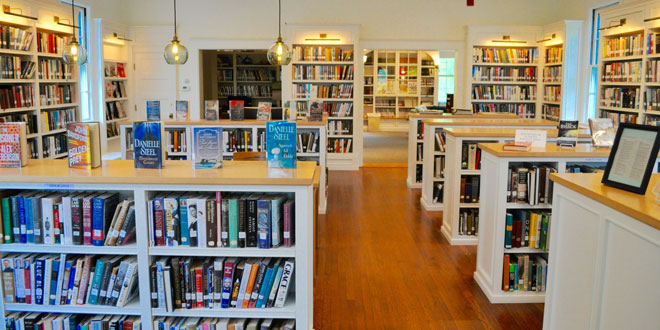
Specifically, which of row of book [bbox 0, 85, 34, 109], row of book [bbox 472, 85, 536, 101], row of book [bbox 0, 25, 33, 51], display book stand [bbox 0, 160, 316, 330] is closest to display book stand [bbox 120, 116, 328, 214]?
row of book [bbox 0, 85, 34, 109]

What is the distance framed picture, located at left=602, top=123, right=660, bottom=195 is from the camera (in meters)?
2.35

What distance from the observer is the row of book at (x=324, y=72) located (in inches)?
402

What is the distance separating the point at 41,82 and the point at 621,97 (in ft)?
27.3

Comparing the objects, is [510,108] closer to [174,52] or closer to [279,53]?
[279,53]

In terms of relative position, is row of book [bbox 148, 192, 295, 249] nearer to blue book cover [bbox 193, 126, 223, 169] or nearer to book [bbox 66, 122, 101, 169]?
blue book cover [bbox 193, 126, 223, 169]

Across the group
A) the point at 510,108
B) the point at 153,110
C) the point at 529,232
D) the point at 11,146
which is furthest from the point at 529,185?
the point at 510,108

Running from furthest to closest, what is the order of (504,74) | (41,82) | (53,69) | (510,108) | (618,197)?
(510,108) → (504,74) → (53,69) → (41,82) → (618,197)

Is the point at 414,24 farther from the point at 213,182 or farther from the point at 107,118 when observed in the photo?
the point at 213,182

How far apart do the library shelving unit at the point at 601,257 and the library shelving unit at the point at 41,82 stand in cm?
654

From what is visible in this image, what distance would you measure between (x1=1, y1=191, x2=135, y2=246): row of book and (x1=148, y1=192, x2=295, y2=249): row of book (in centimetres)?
18

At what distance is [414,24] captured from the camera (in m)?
10.4

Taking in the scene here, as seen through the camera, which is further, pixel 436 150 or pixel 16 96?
pixel 16 96

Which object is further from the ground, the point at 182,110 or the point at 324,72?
the point at 324,72

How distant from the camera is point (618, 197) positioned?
2344mm
